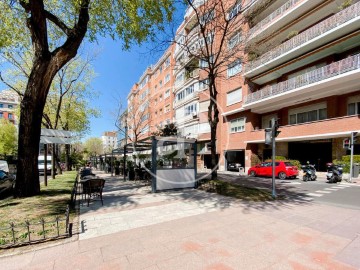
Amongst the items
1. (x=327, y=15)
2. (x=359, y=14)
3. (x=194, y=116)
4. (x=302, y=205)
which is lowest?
(x=302, y=205)

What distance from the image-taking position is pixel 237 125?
24969 mm

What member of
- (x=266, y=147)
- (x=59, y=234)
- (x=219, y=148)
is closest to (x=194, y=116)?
(x=219, y=148)

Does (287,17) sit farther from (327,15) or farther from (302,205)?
(302,205)

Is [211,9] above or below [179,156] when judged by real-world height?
above

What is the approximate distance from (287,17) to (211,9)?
39.0 ft

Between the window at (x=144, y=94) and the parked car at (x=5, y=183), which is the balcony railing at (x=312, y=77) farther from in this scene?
the window at (x=144, y=94)

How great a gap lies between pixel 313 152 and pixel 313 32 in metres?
10.4

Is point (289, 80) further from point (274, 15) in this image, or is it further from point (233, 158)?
point (233, 158)

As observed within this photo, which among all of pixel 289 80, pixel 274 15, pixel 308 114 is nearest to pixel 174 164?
pixel 289 80

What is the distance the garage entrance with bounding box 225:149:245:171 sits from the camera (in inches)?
1006

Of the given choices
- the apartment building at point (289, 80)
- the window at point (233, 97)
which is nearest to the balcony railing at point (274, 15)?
the apartment building at point (289, 80)

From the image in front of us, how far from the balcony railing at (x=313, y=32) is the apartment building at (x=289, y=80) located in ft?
0.18

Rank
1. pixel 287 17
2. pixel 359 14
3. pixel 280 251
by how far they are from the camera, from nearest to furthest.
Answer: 1. pixel 280 251
2. pixel 359 14
3. pixel 287 17

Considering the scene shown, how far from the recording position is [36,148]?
7.79m
